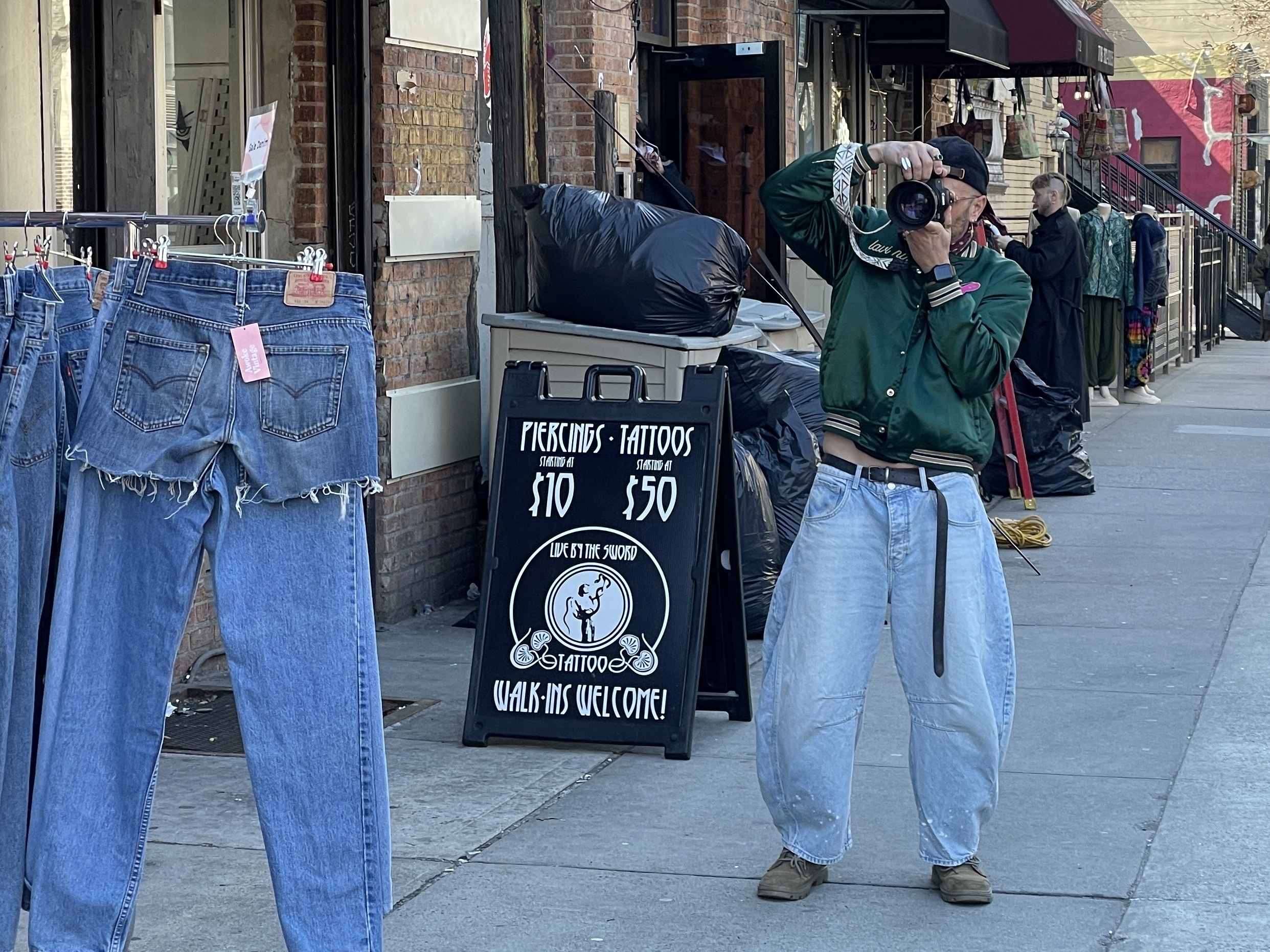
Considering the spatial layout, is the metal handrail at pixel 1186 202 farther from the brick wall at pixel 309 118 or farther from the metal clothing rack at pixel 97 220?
the metal clothing rack at pixel 97 220

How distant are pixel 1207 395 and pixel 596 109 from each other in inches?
403

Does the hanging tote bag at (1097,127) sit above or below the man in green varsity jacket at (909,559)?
above

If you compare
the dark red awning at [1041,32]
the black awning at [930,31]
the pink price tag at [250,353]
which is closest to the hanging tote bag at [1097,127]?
the black awning at [930,31]

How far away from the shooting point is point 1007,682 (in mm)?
4660

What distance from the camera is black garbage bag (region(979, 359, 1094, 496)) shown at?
11.6 m

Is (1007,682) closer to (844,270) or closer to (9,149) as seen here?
(844,270)

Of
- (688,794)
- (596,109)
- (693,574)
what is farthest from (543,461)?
(596,109)

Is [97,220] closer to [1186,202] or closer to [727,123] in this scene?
[727,123]

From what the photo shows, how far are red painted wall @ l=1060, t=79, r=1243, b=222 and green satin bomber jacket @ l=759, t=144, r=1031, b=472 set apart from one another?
117 ft

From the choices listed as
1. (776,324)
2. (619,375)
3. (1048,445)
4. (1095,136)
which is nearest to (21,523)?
(619,375)

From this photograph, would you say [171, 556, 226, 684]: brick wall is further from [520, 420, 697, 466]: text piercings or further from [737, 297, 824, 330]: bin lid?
[737, 297, 824, 330]: bin lid

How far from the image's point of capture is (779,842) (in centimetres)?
507

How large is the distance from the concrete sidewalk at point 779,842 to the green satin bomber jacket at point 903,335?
1.12 meters

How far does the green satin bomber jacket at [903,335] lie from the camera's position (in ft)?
14.8
